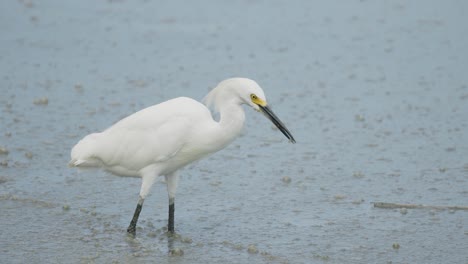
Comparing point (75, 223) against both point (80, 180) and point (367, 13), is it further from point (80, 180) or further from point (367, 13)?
point (367, 13)

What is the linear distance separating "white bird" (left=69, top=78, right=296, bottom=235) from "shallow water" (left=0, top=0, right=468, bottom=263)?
52 centimetres

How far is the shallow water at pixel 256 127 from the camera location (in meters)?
6.70

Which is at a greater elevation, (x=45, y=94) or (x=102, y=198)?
(x=45, y=94)

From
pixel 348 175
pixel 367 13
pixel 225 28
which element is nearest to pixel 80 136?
pixel 348 175

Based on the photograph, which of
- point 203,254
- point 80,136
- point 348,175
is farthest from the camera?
point 80,136

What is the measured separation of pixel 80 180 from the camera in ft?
26.1

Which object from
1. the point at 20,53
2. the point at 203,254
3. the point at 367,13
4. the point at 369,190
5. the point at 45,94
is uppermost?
the point at 367,13

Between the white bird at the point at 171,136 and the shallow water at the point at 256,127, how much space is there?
1.70ft

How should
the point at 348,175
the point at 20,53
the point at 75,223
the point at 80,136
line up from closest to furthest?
the point at 75,223, the point at 348,175, the point at 80,136, the point at 20,53

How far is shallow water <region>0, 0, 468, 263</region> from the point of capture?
22.0 ft

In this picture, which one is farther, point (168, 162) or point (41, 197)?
point (41, 197)

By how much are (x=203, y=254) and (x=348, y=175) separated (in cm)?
210

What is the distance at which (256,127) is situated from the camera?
947cm

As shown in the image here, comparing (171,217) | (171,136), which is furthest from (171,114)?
(171,217)
